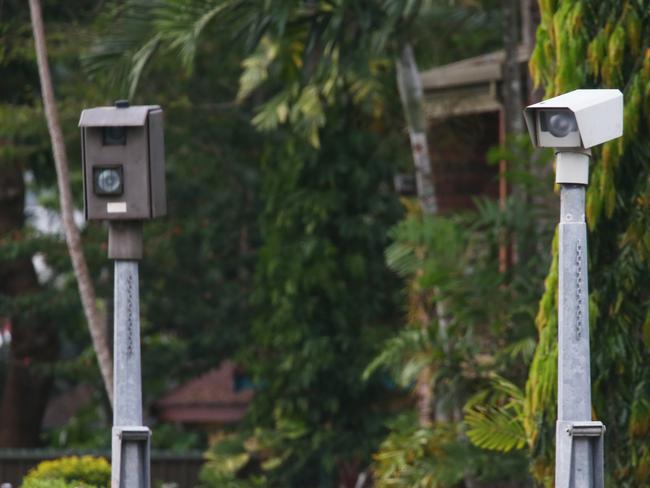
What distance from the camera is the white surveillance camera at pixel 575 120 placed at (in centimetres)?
735

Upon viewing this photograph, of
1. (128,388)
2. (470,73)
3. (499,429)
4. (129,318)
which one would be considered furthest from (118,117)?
(470,73)

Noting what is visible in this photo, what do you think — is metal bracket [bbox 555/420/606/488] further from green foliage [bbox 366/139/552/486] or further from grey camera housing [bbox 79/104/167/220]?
green foliage [bbox 366/139/552/486]

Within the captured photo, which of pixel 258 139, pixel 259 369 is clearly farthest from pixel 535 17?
pixel 258 139

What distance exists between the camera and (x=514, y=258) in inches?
674

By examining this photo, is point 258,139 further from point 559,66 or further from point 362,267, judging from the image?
point 559,66

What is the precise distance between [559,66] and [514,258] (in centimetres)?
609

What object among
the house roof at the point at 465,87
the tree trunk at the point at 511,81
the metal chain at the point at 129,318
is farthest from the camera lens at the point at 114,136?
the house roof at the point at 465,87

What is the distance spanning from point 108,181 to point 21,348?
18.6 metres

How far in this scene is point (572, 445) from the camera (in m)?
7.20

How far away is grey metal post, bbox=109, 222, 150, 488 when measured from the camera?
7.94 meters

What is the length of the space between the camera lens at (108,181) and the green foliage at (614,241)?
4060 mm

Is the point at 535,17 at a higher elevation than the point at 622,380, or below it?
higher

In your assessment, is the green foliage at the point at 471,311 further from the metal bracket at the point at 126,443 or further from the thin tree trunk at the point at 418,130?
the metal bracket at the point at 126,443

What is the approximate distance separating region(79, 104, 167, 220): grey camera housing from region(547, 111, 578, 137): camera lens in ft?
6.45
